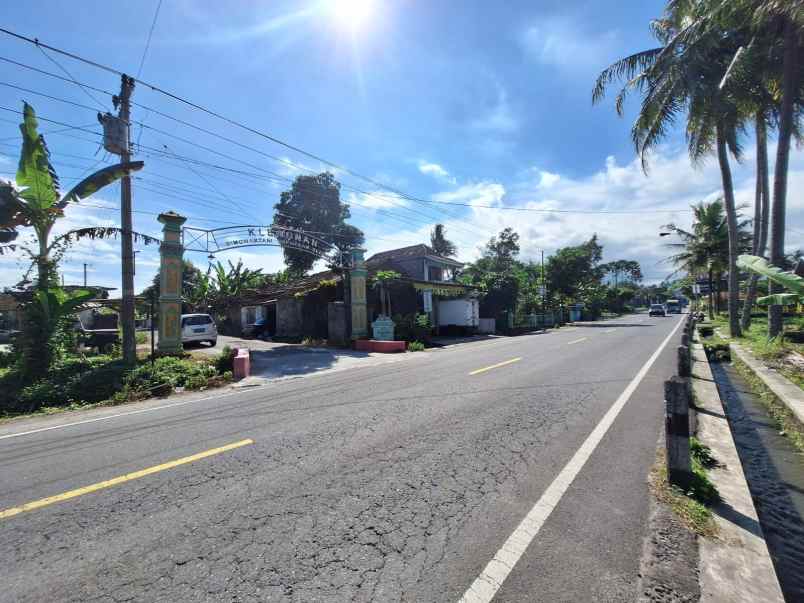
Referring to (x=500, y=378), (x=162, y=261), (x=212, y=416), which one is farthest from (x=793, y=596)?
(x=162, y=261)

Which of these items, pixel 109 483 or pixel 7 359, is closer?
pixel 109 483

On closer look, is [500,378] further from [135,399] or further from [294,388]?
[135,399]

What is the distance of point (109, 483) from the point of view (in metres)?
3.72

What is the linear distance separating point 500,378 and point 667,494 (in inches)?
196

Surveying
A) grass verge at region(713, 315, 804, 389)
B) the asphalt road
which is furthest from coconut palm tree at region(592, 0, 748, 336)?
the asphalt road

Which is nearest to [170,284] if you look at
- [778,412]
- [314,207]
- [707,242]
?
[778,412]

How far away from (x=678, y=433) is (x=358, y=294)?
15.5m

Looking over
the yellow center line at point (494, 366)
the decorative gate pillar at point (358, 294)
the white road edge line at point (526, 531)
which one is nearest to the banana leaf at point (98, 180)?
the decorative gate pillar at point (358, 294)

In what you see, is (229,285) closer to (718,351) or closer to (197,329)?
(197,329)

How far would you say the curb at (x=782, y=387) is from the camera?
5522 mm

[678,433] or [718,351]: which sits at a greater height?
[678,433]

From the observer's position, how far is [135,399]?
8648mm

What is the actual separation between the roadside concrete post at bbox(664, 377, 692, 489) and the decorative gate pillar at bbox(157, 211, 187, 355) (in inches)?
531

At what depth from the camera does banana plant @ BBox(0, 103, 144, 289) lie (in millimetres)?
9414
